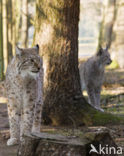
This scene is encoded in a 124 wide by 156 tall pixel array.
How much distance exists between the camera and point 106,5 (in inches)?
872

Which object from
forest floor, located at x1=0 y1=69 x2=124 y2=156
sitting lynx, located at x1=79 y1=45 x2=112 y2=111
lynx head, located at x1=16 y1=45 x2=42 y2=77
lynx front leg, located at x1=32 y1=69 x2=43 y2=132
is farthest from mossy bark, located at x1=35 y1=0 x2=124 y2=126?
sitting lynx, located at x1=79 y1=45 x2=112 y2=111

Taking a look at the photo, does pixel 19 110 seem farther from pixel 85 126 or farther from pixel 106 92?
pixel 106 92

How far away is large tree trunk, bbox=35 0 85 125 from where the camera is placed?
5758 millimetres

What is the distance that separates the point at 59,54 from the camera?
5.79 metres

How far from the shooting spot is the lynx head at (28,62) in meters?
4.39

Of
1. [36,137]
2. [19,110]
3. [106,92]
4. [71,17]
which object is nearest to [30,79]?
[19,110]

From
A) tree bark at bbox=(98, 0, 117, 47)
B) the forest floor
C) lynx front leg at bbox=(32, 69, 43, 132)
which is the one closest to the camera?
the forest floor

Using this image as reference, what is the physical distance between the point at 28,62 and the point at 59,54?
147cm

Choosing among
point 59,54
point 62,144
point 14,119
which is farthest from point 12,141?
point 59,54

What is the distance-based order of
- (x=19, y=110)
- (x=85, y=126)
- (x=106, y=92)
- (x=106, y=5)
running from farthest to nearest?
1. (x=106, y=5)
2. (x=106, y=92)
3. (x=85, y=126)
4. (x=19, y=110)

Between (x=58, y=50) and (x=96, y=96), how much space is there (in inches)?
125

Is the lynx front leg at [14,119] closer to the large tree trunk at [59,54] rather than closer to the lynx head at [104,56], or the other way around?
the large tree trunk at [59,54]

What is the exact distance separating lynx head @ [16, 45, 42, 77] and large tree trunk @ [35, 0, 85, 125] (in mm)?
1317

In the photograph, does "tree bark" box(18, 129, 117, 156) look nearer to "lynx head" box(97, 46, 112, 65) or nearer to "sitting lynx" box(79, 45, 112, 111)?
"sitting lynx" box(79, 45, 112, 111)
